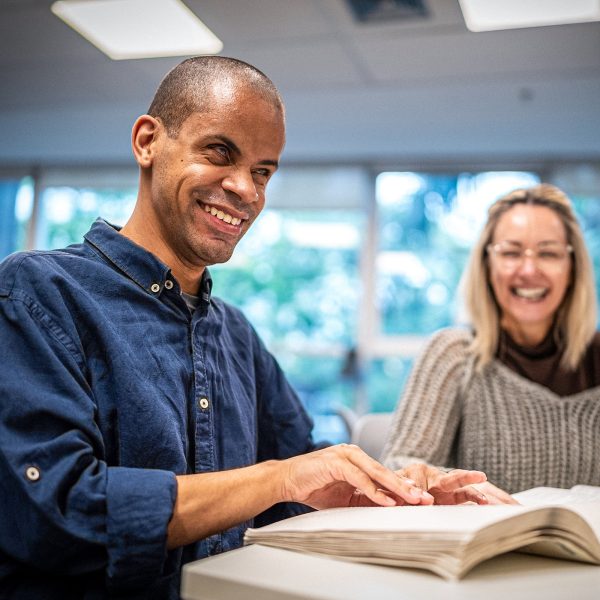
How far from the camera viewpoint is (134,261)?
1021 millimetres

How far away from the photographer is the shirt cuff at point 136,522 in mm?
752

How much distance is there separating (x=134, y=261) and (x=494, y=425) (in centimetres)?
108

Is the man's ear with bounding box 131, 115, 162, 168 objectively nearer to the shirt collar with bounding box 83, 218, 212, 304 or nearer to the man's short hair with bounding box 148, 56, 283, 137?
the man's short hair with bounding box 148, 56, 283, 137

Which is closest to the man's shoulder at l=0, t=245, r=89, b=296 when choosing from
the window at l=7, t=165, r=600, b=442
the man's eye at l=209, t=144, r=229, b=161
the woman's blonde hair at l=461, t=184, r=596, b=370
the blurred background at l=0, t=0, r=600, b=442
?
the man's eye at l=209, t=144, r=229, b=161

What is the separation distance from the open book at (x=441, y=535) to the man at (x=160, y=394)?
2.9 inches

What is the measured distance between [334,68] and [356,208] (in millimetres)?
1981

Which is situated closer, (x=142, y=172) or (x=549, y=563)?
(x=549, y=563)

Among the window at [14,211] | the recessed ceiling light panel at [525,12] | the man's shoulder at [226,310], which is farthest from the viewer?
the window at [14,211]

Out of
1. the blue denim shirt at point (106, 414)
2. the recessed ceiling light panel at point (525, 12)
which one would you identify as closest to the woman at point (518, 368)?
the blue denim shirt at point (106, 414)

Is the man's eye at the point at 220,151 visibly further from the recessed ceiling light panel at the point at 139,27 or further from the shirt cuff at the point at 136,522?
the recessed ceiling light panel at the point at 139,27

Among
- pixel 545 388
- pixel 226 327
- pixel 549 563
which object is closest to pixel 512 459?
pixel 545 388

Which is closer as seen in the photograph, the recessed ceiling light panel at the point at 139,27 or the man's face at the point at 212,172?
the man's face at the point at 212,172

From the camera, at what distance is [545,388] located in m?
1.83

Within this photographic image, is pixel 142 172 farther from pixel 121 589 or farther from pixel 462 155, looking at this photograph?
pixel 462 155
